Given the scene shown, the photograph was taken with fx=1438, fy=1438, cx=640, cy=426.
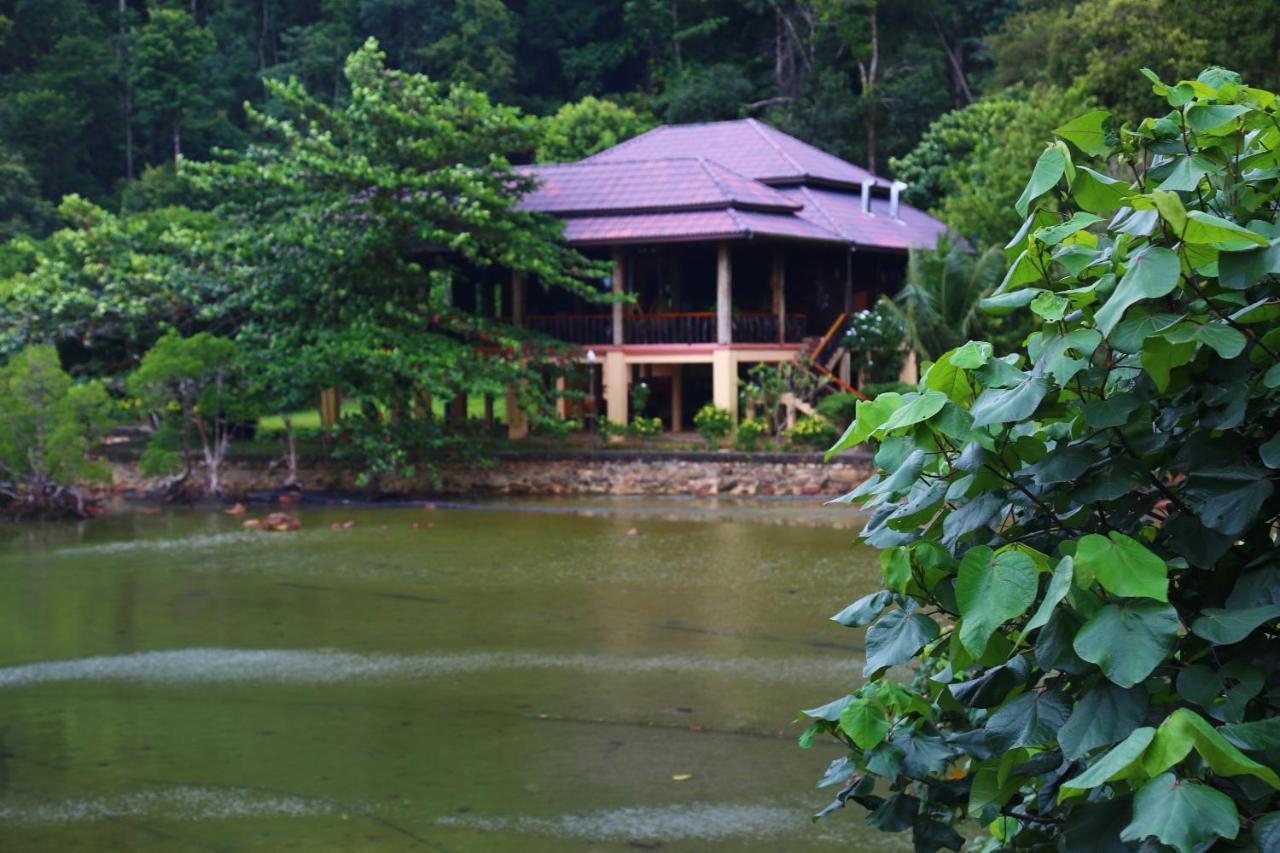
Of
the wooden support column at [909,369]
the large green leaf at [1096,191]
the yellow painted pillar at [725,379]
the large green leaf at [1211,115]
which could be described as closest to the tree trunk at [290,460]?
the yellow painted pillar at [725,379]

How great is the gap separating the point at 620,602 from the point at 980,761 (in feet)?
30.9

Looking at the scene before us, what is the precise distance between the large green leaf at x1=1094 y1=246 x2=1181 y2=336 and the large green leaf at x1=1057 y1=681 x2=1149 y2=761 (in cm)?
56

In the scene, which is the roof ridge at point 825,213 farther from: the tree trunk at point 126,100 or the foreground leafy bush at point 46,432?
the tree trunk at point 126,100

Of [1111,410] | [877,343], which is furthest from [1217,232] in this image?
[877,343]

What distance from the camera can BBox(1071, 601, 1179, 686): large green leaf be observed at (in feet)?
6.98

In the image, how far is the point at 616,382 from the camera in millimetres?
23422

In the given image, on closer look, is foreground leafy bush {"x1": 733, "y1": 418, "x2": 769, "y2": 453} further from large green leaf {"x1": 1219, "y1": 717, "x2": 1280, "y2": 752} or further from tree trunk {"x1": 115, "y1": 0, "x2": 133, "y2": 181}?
tree trunk {"x1": 115, "y1": 0, "x2": 133, "y2": 181}

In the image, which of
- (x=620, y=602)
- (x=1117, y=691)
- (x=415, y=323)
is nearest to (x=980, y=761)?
(x=1117, y=691)

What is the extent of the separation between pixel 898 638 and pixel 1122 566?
0.57 m

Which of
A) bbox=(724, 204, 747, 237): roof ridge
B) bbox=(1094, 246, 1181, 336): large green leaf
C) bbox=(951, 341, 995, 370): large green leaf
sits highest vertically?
bbox=(724, 204, 747, 237): roof ridge

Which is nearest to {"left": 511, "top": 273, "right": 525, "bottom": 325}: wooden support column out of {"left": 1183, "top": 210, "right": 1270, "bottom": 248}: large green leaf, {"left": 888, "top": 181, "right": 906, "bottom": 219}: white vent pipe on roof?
{"left": 888, "top": 181, "right": 906, "bottom": 219}: white vent pipe on roof

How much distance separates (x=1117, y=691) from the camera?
2205mm

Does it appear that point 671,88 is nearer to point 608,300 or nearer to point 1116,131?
point 608,300

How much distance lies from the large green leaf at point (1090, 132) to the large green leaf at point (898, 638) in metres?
0.91
